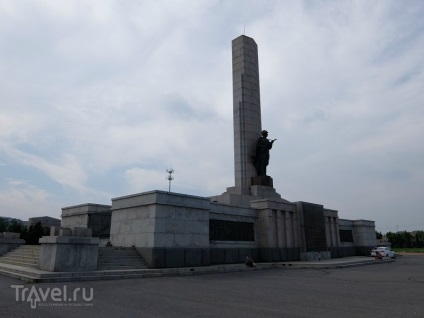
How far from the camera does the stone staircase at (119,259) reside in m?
15.1

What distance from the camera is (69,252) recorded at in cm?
1370

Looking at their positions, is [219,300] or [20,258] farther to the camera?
[20,258]

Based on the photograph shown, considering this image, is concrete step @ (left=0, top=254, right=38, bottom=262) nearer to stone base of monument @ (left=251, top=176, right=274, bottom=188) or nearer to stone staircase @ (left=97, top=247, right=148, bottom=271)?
stone staircase @ (left=97, top=247, right=148, bottom=271)

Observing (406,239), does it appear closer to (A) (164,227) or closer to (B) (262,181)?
(B) (262,181)

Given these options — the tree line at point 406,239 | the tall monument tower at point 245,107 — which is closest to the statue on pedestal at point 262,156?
the tall monument tower at point 245,107

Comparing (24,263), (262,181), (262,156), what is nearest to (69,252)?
(24,263)

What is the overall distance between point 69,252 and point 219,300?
306 inches

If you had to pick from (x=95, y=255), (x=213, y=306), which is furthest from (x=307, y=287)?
(x=95, y=255)

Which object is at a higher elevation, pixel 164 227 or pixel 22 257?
pixel 164 227

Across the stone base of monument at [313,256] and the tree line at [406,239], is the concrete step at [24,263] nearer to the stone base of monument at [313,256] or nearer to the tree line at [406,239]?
the stone base of monument at [313,256]

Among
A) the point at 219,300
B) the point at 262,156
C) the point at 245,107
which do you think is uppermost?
the point at 245,107

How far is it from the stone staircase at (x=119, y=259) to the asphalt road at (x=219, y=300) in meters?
3.26

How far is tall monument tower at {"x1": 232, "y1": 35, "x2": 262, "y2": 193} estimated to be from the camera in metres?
27.8

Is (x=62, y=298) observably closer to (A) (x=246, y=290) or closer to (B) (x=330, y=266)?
(A) (x=246, y=290)
